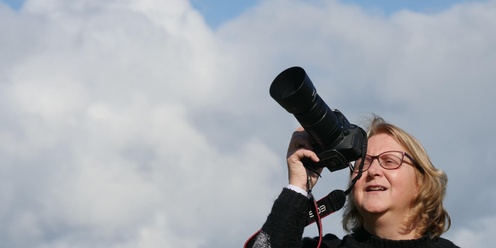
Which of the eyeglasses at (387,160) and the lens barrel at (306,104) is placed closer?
the lens barrel at (306,104)

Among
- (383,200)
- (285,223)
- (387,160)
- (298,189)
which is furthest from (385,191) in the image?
(285,223)

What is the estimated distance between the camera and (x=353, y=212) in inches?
304

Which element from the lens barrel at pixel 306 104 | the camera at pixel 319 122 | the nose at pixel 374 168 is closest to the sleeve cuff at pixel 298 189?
the camera at pixel 319 122

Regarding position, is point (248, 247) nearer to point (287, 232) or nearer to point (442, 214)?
point (287, 232)

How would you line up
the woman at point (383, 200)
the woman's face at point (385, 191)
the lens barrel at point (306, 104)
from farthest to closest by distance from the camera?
the woman's face at point (385, 191), the woman at point (383, 200), the lens barrel at point (306, 104)

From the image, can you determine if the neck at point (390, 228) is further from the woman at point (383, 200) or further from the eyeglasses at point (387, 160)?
the eyeglasses at point (387, 160)

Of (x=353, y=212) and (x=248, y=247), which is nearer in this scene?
(x=248, y=247)

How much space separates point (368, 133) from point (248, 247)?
1.00m

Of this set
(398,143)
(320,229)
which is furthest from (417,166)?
(320,229)

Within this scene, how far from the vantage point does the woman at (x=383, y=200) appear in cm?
727

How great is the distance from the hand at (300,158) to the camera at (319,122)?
38mm

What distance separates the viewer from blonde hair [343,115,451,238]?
7535 millimetres

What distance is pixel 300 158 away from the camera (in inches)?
291

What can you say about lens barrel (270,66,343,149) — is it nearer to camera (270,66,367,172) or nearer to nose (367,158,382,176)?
camera (270,66,367,172)
